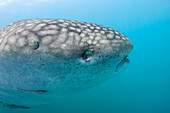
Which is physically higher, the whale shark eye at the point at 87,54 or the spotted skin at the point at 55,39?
the spotted skin at the point at 55,39

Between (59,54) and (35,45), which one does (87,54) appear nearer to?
(59,54)

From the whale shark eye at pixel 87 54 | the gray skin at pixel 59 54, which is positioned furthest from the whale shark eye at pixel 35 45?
the whale shark eye at pixel 87 54

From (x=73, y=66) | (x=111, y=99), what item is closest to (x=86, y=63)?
(x=73, y=66)

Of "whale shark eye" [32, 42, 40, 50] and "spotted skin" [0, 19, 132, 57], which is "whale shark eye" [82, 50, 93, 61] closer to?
"spotted skin" [0, 19, 132, 57]

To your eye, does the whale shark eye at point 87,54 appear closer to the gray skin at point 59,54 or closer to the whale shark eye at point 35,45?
the gray skin at point 59,54

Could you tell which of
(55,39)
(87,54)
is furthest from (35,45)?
(87,54)

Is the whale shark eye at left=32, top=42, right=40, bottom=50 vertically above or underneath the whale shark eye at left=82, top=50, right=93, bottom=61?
above

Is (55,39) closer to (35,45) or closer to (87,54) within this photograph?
(35,45)

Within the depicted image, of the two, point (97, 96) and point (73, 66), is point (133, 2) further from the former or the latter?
point (73, 66)

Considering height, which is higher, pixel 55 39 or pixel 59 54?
pixel 55 39

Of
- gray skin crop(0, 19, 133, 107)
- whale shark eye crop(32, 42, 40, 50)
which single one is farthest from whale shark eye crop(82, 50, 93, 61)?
whale shark eye crop(32, 42, 40, 50)

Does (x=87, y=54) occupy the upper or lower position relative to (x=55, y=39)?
lower

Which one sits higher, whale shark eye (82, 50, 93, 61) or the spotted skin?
the spotted skin

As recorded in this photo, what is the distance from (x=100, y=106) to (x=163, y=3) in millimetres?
36365
